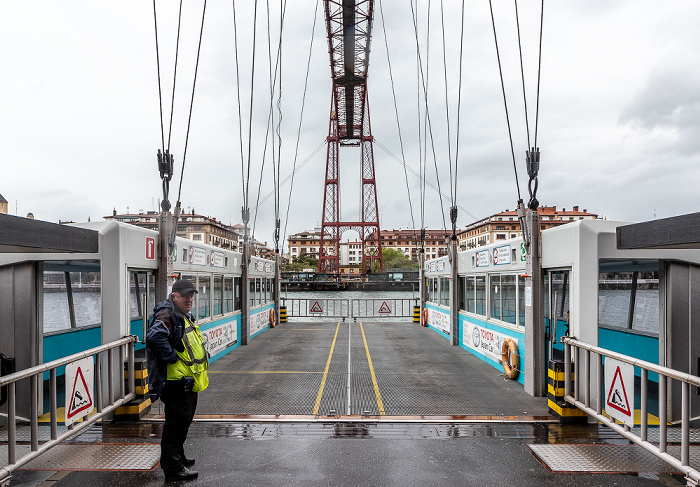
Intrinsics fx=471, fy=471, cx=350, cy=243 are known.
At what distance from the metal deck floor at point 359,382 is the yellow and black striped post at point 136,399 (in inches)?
12.2

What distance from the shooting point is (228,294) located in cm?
1245

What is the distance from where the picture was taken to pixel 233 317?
41.5 ft

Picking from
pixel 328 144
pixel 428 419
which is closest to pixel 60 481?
pixel 428 419

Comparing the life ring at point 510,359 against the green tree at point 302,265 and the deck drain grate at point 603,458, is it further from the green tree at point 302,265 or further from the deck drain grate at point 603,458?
the green tree at point 302,265

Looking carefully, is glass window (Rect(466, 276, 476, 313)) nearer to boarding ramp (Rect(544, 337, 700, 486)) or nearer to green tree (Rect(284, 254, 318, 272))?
boarding ramp (Rect(544, 337, 700, 486))

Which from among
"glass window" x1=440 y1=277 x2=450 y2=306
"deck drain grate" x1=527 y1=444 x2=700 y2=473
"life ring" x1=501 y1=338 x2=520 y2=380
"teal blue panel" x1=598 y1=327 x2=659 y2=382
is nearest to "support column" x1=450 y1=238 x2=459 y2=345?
"glass window" x1=440 y1=277 x2=450 y2=306

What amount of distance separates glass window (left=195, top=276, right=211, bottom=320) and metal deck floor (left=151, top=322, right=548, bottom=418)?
3.89 feet

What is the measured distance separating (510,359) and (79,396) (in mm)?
6902

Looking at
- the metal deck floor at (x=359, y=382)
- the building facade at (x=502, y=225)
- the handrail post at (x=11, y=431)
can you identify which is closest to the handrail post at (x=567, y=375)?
the metal deck floor at (x=359, y=382)

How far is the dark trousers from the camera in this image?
4.27 meters

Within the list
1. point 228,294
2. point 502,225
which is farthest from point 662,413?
point 502,225

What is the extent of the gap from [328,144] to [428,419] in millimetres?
59298

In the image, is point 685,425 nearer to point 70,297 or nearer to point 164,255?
point 164,255

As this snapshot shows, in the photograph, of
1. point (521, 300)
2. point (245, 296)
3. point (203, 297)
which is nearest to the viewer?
point (521, 300)
